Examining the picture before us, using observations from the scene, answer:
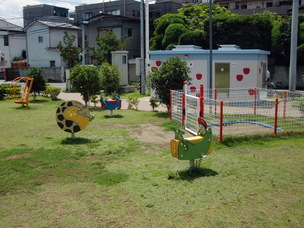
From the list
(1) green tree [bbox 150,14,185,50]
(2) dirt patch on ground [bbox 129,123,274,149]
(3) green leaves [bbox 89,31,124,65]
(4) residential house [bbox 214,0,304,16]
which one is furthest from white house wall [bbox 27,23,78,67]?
(2) dirt patch on ground [bbox 129,123,274,149]

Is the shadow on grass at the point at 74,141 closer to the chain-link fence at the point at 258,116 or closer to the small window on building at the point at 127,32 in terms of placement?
the chain-link fence at the point at 258,116

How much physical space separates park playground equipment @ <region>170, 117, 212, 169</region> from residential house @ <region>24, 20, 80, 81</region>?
41293mm

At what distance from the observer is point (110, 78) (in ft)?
70.3

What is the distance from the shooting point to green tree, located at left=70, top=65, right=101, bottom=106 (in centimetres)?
1738

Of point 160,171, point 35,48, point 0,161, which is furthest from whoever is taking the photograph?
point 35,48

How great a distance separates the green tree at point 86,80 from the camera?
17.4m

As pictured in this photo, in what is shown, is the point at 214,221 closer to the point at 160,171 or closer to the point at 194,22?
the point at 160,171

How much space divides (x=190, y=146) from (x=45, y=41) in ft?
146

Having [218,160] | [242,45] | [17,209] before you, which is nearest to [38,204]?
[17,209]

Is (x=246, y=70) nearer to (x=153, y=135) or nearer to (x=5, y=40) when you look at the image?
(x=153, y=135)

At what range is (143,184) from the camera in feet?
21.0

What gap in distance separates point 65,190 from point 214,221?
8.89 feet

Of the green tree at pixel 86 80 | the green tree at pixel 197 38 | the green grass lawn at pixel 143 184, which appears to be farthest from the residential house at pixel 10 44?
the green grass lawn at pixel 143 184

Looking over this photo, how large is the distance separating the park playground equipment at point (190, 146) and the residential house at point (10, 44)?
51886 mm
